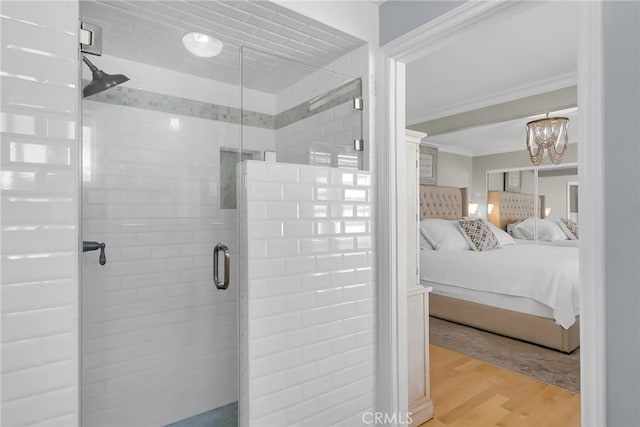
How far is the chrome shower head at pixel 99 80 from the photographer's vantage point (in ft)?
4.37

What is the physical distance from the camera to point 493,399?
7.97 ft

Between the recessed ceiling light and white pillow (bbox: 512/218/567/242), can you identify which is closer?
the recessed ceiling light

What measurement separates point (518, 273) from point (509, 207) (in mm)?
2443

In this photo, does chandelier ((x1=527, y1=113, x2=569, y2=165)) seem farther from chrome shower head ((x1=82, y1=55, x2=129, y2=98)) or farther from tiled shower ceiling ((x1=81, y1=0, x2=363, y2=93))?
chrome shower head ((x1=82, y1=55, x2=129, y2=98))

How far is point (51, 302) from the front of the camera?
109 centimetres

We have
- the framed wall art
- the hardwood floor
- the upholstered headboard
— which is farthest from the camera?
the framed wall art

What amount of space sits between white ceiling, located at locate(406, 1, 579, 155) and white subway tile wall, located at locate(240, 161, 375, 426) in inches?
40.1

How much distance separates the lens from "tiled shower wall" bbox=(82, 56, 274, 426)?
146cm

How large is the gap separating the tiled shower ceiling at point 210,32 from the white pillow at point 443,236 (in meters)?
3.26

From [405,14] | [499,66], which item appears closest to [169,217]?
[405,14]

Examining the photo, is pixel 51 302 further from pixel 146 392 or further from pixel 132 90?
pixel 132 90

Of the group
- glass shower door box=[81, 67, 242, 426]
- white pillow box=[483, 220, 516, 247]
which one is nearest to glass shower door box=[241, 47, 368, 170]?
glass shower door box=[81, 67, 242, 426]
